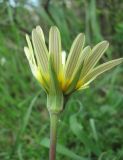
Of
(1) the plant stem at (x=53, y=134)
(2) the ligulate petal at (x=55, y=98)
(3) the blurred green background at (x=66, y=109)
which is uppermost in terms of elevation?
(3) the blurred green background at (x=66, y=109)

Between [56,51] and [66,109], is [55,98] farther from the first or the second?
[66,109]

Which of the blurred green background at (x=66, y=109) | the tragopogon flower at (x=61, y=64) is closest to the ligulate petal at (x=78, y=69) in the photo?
the tragopogon flower at (x=61, y=64)

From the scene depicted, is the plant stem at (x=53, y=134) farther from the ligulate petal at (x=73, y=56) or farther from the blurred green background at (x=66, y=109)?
the blurred green background at (x=66, y=109)

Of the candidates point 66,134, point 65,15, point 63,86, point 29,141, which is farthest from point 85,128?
point 63,86

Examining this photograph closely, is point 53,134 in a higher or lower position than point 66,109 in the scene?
lower

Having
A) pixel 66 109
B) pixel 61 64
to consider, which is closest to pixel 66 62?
pixel 61 64

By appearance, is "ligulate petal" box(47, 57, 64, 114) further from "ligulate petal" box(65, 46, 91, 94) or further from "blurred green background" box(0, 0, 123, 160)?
"blurred green background" box(0, 0, 123, 160)

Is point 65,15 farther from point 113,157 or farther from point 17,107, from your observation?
point 113,157
